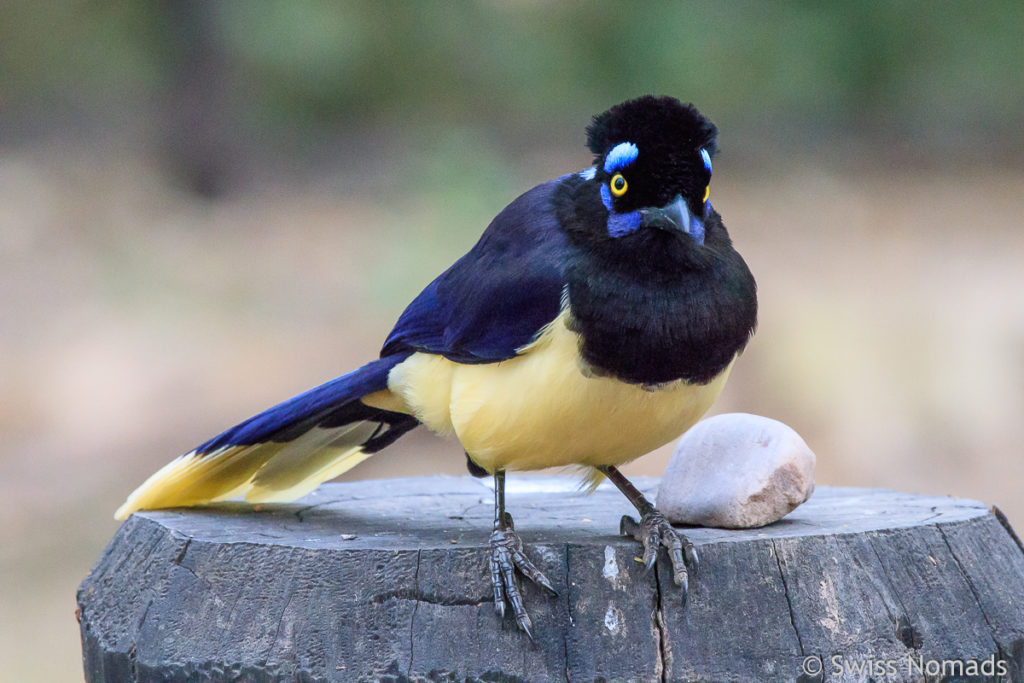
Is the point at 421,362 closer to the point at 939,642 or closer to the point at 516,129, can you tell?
the point at 939,642

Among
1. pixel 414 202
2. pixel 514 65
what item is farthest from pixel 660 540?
pixel 514 65

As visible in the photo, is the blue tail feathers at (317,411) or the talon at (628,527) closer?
the talon at (628,527)

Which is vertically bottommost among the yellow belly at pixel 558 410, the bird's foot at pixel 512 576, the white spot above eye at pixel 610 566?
the white spot above eye at pixel 610 566

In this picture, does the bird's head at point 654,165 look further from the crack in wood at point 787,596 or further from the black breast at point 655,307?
the crack in wood at point 787,596

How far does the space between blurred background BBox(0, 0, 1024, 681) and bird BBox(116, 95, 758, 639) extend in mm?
4263

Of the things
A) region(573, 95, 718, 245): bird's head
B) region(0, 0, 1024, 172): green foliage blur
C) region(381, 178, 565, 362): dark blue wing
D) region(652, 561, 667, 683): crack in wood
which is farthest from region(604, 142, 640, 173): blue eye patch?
region(0, 0, 1024, 172): green foliage blur

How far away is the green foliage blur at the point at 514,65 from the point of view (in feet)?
34.1

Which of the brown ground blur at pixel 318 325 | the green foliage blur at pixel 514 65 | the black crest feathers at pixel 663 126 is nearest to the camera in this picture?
the black crest feathers at pixel 663 126

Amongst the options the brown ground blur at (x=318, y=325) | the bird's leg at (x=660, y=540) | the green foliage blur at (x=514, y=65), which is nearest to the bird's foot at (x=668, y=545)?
the bird's leg at (x=660, y=540)

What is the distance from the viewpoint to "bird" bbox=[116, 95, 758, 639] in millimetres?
2670

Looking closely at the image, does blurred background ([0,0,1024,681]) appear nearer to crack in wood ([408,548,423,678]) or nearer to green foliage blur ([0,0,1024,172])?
green foliage blur ([0,0,1024,172])

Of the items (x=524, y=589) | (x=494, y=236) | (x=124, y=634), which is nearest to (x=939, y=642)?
(x=524, y=589)

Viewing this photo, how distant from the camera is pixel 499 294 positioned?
294cm

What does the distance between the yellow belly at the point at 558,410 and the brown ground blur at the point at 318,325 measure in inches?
153
